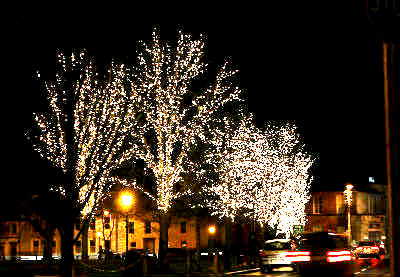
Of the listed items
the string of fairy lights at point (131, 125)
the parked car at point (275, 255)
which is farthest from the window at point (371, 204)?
the parked car at point (275, 255)

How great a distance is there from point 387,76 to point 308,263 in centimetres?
1481

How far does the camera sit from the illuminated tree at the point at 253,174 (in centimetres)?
4832

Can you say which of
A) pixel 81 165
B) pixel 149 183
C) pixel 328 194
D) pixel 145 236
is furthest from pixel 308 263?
pixel 328 194

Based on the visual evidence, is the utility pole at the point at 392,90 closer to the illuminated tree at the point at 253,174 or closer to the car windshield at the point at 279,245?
the car windshield at the point at 279,245

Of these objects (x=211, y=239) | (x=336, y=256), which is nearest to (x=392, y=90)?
(x=336, y=256)

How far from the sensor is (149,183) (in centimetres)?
5409

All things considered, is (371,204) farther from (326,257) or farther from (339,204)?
(326,257)

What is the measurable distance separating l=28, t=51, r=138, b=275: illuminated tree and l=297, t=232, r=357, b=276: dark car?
10.2 m

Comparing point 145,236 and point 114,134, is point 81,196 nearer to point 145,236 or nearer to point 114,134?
point 114,134

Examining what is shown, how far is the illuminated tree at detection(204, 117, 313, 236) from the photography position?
4832 centimetres

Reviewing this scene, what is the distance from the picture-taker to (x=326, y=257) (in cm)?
2212

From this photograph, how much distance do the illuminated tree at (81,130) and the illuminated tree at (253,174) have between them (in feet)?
39.6

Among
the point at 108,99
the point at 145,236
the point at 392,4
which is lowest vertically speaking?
the point at 145,236

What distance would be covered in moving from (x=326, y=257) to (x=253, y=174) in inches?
1139
